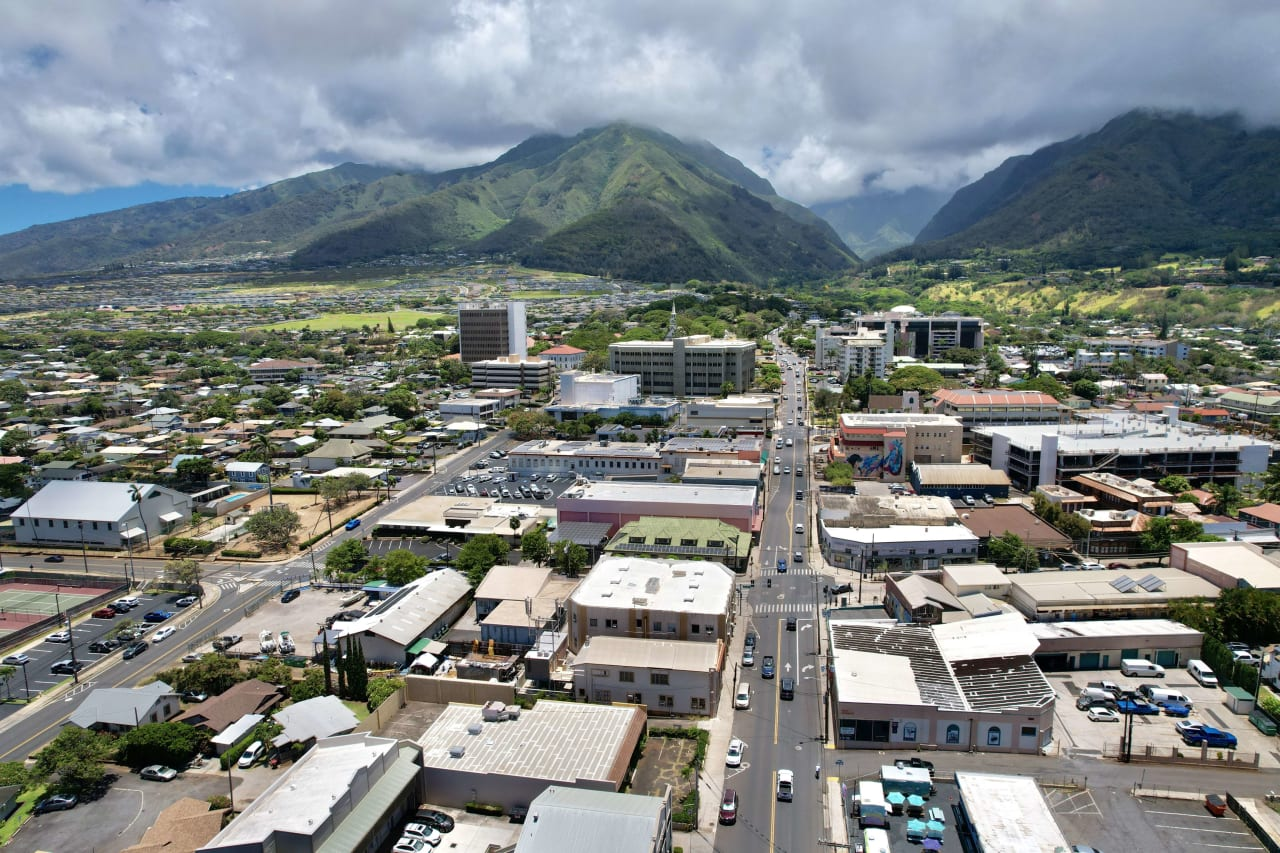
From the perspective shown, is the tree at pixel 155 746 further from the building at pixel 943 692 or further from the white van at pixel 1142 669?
the white van at pixel 1142 669

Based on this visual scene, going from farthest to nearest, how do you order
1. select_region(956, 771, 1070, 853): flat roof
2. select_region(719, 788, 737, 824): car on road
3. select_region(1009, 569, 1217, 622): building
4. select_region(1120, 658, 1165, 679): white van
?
select_region(1009, 569, 1217, 622): building, select_region(1120, 658, 1165, 679): white van, select_region(719, 788, 737, 824): car on road, select_region(956, 771, 1070, 853): flat roof

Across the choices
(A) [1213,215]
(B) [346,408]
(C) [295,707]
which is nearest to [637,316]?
(B) [346,408]

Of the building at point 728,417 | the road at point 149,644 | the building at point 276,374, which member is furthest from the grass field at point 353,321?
the road at point 149,644

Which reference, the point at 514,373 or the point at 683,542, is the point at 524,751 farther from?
the point at 514,373

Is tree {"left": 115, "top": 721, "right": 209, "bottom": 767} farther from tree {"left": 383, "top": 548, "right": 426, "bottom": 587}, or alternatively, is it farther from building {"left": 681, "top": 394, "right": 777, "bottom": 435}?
building {"left": 681, "top": 394, "right": 777, "bottom": 435}

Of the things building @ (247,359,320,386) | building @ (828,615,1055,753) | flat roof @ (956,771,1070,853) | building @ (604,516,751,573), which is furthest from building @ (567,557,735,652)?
building @ (247,359,320,386)

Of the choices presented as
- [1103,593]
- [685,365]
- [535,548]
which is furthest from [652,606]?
[685,365]

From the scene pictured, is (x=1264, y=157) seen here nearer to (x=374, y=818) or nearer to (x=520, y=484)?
(x=520, y=484)
